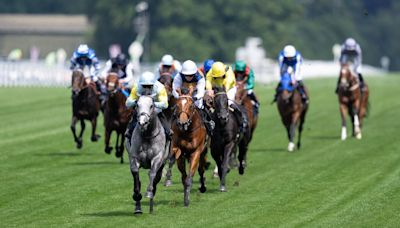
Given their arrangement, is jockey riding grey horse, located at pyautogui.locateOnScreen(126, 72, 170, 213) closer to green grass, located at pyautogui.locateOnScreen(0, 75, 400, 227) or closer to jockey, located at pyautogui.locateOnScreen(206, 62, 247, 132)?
green grass, located at pyautogui.locateOnScreen(0, 75, 400, 227)

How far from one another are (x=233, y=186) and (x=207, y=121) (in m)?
1.69

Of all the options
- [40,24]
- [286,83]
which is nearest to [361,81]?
[286,83]

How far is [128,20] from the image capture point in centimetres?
9162

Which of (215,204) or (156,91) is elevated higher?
(156,91)

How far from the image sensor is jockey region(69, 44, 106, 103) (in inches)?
966

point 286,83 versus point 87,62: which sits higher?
point 87,62

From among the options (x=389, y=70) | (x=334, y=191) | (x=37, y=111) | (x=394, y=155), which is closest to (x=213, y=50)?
(x=389, y=70)

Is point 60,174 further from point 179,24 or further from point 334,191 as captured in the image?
point 179,24

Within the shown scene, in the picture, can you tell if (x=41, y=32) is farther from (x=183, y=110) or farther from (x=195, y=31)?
(x=183, y=110)

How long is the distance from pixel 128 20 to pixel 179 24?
376cm

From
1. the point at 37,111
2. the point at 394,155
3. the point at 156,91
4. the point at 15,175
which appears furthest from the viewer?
the point at 37,111

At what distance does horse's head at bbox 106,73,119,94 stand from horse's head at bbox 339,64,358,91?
749 centimetres

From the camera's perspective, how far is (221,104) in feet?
58.1

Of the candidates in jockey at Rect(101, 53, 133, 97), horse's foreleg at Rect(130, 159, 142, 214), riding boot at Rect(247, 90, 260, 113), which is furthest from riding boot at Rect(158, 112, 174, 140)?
jockey at Rect(101, 53, 133, 97)
